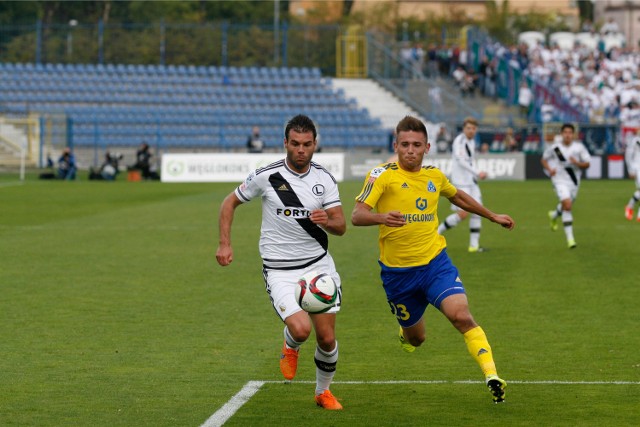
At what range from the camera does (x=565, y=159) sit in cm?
2062

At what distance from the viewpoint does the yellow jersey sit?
8.99 m

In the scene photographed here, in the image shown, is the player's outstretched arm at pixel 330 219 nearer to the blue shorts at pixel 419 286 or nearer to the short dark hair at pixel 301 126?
the short dark hair at pixel 301 126

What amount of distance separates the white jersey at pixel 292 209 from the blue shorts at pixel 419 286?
0.73 meters

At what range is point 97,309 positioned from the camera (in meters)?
13.6

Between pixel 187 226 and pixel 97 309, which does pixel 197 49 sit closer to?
pixel 187 226

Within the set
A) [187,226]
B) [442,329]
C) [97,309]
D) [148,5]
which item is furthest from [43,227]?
[148,5]

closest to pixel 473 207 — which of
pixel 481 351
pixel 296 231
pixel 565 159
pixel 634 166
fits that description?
pixel 481 351

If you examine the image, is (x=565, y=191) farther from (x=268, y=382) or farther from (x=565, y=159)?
(x=268, y=382)

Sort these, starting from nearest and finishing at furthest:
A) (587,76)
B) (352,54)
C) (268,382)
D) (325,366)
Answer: (325,366)
(268,382)
(587,76)
(352,54)

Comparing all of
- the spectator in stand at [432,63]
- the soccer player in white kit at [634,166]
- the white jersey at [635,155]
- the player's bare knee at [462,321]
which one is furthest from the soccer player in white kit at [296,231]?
the spectator in stand at [432,63]

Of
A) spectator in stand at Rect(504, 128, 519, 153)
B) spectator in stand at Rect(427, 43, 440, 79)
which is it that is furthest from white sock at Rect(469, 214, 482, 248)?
spectator in stand at Rect(427, 43, 440, 79)

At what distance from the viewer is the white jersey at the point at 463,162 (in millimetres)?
19875

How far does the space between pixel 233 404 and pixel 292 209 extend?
1523 millimetres

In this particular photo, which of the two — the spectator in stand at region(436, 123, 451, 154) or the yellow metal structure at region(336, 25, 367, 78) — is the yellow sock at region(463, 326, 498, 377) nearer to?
the spectator in stand at region(436, 123, 451, 154)
